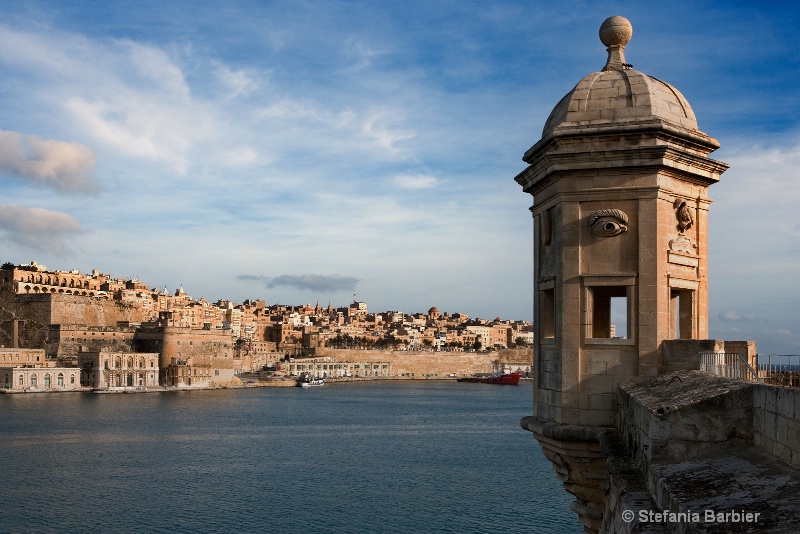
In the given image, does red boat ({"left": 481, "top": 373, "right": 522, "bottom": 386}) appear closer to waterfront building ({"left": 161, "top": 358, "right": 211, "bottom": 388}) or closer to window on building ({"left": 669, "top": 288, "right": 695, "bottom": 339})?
waterfront building ({"left": 161, "top": 358, "right": 211, "bottom": 388})

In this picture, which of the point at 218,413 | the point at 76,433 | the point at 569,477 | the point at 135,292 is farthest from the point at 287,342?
the point at 569,477

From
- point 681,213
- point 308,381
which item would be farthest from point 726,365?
point 308,381

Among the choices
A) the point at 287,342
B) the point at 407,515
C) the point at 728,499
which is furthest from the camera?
the point at 287,342

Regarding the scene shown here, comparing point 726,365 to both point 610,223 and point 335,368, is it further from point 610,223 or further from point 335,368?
point 335,368

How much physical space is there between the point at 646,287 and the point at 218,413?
5959 centimetres

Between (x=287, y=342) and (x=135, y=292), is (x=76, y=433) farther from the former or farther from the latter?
(x=287, y=342)

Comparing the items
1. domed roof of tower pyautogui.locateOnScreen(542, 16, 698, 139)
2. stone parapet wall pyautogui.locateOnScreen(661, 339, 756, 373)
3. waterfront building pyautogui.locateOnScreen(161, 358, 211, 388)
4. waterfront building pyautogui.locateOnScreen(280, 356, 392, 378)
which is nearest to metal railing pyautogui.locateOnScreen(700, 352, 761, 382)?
stone parapet wall pyautogui.locateOnScreen(661, 339, 756, 373)

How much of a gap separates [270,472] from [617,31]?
30304mm

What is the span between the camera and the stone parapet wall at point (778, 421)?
11.4 ft

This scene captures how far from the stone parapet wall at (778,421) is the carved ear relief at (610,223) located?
294 centimetres

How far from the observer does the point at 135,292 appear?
405 feet

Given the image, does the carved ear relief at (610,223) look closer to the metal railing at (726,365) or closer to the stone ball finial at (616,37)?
the metal railing at (726,365)

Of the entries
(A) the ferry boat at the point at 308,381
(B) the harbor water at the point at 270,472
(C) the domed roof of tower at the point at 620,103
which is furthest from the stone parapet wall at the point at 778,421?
(A) the ferry boat at the point at 308,381

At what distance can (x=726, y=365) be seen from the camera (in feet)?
20.2
